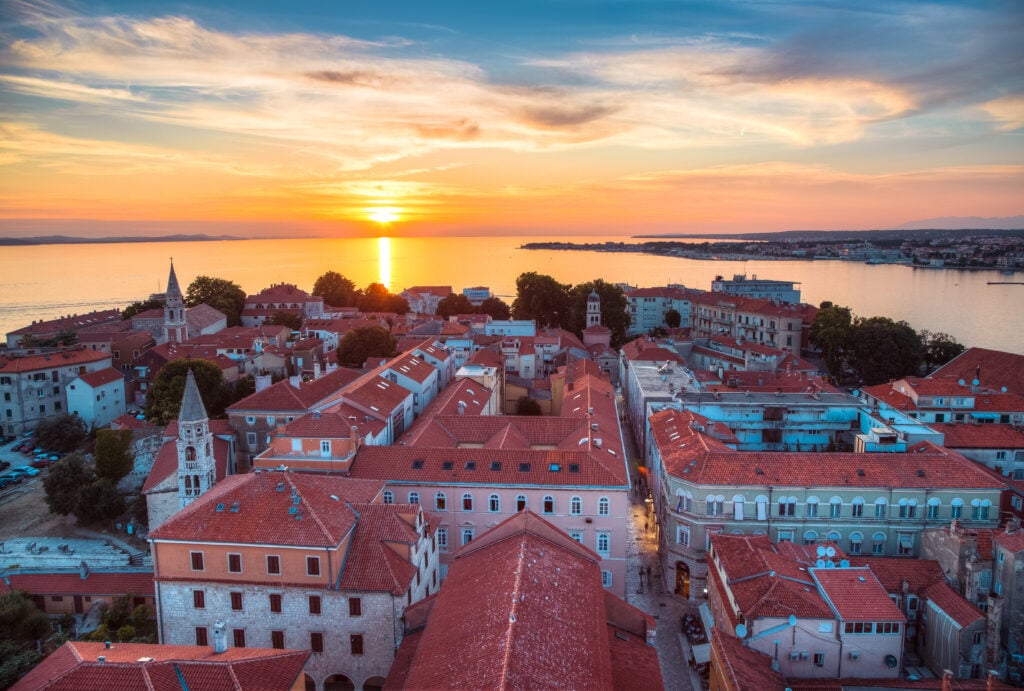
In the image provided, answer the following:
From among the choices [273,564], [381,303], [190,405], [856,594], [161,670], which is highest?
[381,303]

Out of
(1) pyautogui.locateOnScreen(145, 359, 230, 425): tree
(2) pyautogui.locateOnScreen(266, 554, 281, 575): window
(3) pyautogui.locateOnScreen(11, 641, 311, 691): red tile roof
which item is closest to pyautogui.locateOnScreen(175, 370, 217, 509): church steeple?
(2) pyautogui.locateOnScreen(266, 554, 281, 575): window

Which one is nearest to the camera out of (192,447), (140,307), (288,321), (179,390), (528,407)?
(192,447)

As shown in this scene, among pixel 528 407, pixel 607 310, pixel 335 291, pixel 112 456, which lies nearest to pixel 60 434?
pixel 112 456

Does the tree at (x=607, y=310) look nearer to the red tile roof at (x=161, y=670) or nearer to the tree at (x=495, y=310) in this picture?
the tree at (x=495, y=310)

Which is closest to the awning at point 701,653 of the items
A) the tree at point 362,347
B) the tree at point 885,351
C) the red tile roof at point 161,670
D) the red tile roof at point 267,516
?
the red tile roof at point 267,516

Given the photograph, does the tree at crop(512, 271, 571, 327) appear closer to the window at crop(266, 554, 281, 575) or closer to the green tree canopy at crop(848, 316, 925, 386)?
the green tree canopy at crop(848, 316, 925, 386)

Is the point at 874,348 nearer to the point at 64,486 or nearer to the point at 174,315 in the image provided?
the point at 64,486
